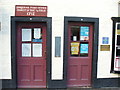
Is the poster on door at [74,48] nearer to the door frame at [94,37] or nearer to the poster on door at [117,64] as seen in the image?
the door frame at [94,37]

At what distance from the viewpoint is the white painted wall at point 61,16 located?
4.65m

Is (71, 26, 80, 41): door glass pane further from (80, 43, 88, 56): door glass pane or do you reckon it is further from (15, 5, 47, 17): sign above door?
(15, 5, 47, 17): sign above door

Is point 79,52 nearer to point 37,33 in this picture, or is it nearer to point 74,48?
point 74,48

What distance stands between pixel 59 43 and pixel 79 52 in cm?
78

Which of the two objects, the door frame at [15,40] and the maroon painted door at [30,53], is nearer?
the door frame at [15,40]

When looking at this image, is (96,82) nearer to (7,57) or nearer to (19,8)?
(7,57)

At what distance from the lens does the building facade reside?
468 centimetres

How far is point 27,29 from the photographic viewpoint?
4.89 m

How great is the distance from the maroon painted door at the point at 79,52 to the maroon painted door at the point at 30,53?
894 millimetres

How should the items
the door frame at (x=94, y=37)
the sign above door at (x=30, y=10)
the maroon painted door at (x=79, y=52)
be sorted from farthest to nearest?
the maroon painted door at (x=79, y=52) < the door frame at (x=94, y=37) < the sign above door at (x=30, y=10)

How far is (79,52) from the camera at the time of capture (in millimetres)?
5051

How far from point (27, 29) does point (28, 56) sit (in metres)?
0.89

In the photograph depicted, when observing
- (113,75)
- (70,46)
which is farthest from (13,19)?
(113,75)

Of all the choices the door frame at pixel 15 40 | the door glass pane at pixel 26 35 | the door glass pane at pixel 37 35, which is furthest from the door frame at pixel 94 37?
the door glass pane at pixel 26 35
